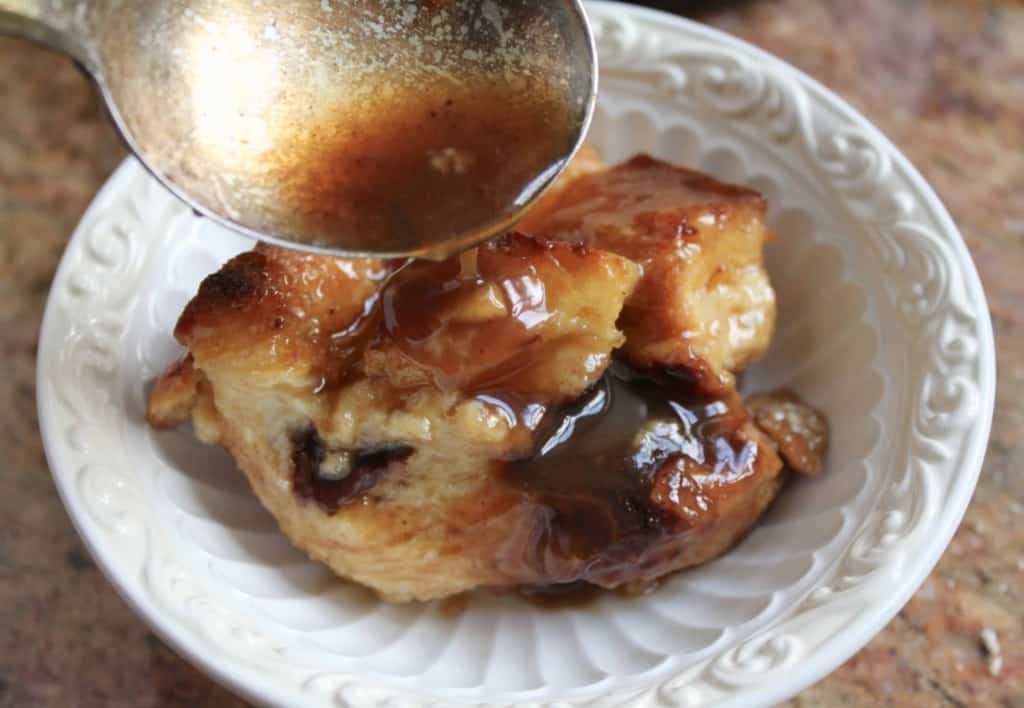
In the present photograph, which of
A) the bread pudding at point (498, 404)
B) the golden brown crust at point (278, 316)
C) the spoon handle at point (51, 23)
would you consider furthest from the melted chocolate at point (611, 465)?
the spoon handle at point (51, 23)

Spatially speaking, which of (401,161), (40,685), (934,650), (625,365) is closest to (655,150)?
(625,365)

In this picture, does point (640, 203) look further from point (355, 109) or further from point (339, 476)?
point (339, 476)

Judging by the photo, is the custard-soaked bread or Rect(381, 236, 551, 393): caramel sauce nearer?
Rect(381, 236, 551, 393): caramel sauce

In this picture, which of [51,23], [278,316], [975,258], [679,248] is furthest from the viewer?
[975,258]

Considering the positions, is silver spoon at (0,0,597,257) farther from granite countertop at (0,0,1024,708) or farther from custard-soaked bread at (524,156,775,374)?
granite countertop at (0,0,1024,708)

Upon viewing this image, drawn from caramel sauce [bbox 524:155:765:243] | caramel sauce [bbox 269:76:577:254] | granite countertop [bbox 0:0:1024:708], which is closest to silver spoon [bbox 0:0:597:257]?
caramel sauce [bbox 269:76:577:254]

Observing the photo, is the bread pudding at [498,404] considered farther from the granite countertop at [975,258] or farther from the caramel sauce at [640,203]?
the granite countertop at [975,258]

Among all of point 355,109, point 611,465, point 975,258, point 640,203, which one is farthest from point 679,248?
point 975,258

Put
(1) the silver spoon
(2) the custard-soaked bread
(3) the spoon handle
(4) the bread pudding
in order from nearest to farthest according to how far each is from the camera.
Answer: (3) the spoon handle, (1) the silver spoon, (4) the bread pudding, (2) the custard-soaked bread
